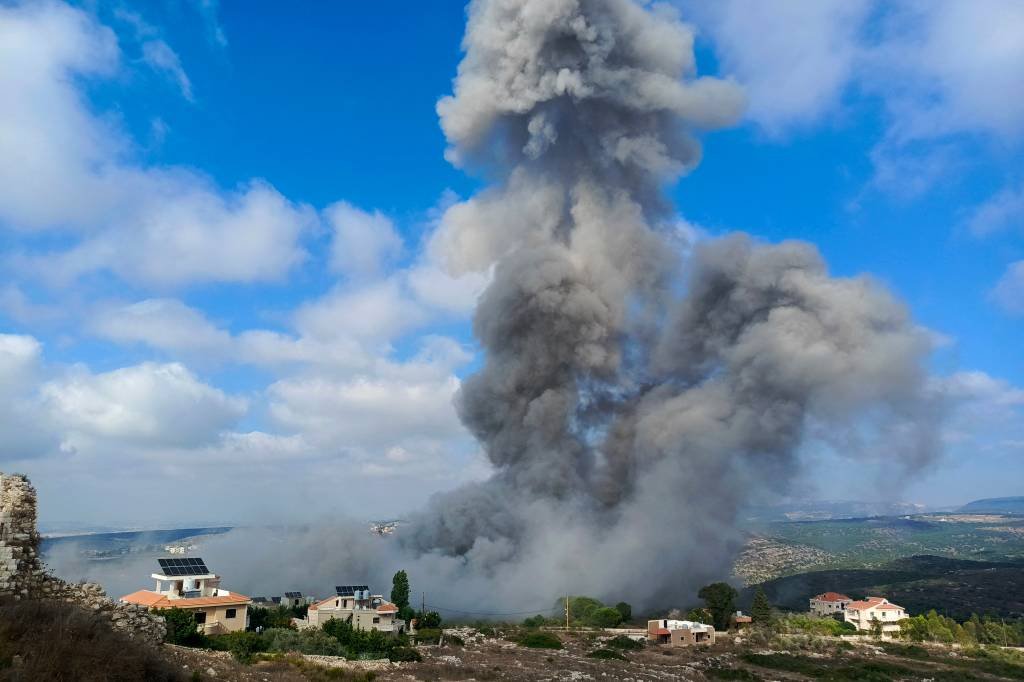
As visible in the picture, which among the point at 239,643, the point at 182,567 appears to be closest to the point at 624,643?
the point at 239,643

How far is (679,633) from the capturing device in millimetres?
40438

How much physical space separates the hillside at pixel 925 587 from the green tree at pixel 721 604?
1416 cm

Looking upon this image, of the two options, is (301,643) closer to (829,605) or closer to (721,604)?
(721,604)

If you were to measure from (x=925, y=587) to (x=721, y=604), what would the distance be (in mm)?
49548

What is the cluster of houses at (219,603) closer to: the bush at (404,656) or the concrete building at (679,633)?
the bush at (404,656)

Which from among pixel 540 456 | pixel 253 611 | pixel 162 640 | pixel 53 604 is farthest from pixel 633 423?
pixel 53 604

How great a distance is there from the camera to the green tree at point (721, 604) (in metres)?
46.3

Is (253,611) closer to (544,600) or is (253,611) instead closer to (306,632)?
(306,632)

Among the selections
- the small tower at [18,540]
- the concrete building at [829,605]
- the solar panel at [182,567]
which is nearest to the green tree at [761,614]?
the concrete building at [829,605]

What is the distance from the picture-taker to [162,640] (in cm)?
1481

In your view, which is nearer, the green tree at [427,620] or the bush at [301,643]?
the bush at [301,643]

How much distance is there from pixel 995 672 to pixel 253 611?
3935cm

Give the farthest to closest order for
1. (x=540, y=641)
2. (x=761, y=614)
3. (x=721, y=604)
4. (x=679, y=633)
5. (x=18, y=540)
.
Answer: (x=721, y=604) < (x=761, y=614) < (x=679, y=633) < (x=540, y=641) < (x=18, y=540)

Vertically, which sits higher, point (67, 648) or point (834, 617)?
point (67, 648)
